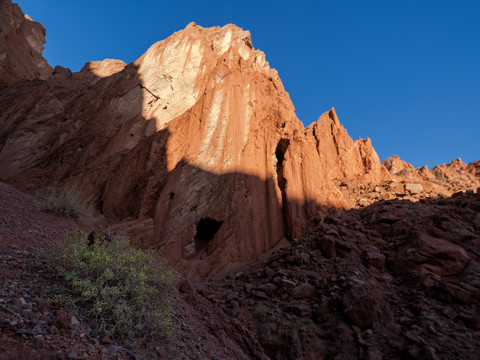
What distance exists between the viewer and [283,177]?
15.6m

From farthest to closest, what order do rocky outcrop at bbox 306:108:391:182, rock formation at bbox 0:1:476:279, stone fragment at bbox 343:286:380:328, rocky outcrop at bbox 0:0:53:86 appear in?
1. rocky outcrop at bbox 0:0:53:86
2. rocky outcrop at bbox 306:108:391:182
3. rock formation at bbox 0:1:476:279
4. stone fragment at bbox 343:286:380:328

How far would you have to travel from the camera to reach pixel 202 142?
16.3m

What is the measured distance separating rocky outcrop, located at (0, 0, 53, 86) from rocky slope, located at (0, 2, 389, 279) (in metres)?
5.92

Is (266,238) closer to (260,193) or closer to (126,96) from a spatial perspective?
(260,193)

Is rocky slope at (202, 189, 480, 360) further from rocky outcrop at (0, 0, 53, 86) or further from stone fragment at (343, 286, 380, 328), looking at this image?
rocky outcrop at (0, 0, 53, 86)

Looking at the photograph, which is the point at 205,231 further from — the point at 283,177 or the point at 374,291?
the point at 374,291

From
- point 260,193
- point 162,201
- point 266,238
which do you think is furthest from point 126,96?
point 266,238

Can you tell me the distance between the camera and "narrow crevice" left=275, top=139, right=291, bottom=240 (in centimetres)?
1403

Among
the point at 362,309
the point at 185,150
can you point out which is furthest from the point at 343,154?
the point at 362,309

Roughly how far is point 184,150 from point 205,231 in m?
5.50

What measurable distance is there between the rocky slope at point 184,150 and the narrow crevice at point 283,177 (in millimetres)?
74

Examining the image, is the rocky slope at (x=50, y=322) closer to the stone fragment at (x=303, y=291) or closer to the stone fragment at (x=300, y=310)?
the stone fragment at (x=300, y=310)

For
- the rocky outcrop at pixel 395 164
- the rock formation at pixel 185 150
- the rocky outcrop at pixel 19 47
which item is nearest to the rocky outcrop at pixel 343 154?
the rock formation at pixel 185 150

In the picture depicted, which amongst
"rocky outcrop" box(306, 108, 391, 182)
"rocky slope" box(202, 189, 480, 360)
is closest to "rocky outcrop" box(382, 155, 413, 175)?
"rocky outcrop" box(306, 108, 391, 182)
